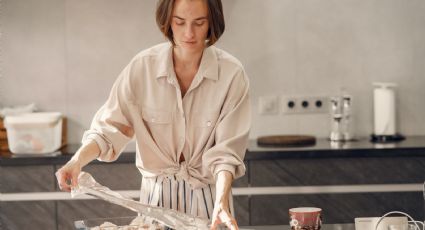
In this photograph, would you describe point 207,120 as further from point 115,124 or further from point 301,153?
point 301,153

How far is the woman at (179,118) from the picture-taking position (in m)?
2.41

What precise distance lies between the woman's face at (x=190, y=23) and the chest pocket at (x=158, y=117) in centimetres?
24

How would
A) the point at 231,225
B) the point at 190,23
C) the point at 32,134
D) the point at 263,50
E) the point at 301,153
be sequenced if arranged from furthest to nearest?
the point at 263,50, the point at 32,134, the point at 301,153, the point at 190,23, the point at 231,225

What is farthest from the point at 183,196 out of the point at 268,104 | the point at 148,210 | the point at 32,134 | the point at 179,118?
the point at 268,104

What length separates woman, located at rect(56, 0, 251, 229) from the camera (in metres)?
2.41

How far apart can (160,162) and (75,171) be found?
40cm

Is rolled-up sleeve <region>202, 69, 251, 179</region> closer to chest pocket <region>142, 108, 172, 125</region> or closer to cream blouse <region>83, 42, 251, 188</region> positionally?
cream blouse <region>83, 42, 251, 188</region>

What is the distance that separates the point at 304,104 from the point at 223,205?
2200 millimetres

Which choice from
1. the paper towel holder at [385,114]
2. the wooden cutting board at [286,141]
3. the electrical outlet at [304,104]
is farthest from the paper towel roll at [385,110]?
the wooden cutting board at [286,141]

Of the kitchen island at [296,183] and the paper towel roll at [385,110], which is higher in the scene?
the paper towel roll at [385,110]

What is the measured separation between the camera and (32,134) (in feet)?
12.7

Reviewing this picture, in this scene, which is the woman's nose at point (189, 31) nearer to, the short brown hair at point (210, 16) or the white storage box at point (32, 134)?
the short brown hair at point (210, 16)

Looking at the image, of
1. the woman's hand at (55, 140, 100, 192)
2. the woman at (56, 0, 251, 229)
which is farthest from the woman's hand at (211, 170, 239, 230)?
the woman's hand at (55, 140, 100, 192)

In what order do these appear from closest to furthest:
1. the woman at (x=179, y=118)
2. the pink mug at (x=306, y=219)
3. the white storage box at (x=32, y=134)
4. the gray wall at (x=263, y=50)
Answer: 1. the pink mug at (x=306, y=219)
2. the woman at (x=179, y=118)
3. the white storage box at (x=32, y=134)
4. the gray wall at (x=263, y=50)
